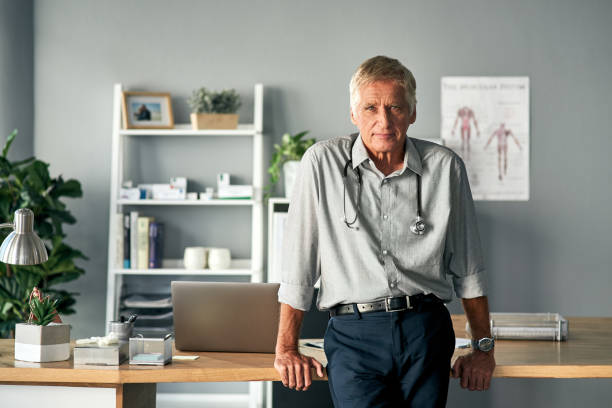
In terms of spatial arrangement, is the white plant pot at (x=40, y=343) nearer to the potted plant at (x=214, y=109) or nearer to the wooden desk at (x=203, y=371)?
the wooden desk at (x=203, y=371)

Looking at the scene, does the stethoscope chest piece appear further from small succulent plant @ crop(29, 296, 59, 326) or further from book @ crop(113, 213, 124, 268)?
book @ crop(113, 213, 124, 268)

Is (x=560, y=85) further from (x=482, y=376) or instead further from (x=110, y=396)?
(x=110, y=396)

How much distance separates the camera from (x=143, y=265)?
170 inches

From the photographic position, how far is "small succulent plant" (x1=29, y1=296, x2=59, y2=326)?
2.16 m

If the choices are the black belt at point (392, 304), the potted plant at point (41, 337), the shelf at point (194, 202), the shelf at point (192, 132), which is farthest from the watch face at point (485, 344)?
the shelf at point (192, 132)

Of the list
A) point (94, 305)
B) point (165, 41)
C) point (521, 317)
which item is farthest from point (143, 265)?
point (521, 317)

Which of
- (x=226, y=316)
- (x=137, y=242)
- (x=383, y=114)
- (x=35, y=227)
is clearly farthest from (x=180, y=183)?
(x=383, y=114)

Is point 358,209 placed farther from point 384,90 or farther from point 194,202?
point 194,202

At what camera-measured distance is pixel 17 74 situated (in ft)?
14.7

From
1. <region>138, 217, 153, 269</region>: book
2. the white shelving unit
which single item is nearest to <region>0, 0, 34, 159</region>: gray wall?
the white shelving unit

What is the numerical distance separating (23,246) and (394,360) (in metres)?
1.20

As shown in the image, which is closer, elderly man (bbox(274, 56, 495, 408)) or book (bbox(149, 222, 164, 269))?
elderly man (bbox(274, 56, 495, 408))

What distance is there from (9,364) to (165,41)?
9.63ft

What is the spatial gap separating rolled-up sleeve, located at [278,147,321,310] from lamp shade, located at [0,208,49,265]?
0.81 m
